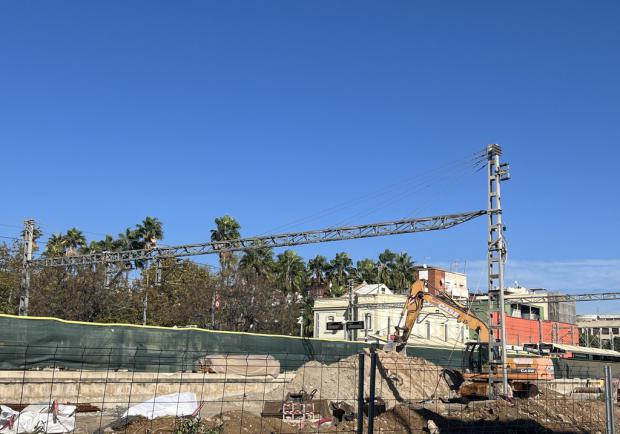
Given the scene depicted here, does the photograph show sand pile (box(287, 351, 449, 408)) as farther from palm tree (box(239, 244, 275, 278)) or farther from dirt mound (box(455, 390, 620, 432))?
palm tree (box(239, 244, 275, 278))

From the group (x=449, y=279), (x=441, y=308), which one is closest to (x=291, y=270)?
(x=449, y=279)

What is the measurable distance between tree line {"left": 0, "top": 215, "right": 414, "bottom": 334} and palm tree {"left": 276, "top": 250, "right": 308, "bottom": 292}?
0.37 feet

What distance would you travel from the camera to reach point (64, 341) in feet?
69.5

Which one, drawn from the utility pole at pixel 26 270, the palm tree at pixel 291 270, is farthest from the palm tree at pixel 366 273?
the utility pole at pixel 26 270

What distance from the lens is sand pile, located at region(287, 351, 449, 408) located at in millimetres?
22469

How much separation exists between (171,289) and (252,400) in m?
40.7

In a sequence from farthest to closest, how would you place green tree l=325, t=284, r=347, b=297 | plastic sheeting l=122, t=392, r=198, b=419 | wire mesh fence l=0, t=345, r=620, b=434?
green tree l=325, t=284, r=347, b=297 < plastic sheeting l=122, t=392, r=198, b=419 < wire mesh fence l=0, t=345, r=620, b=434

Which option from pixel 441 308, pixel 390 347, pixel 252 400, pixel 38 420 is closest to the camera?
pixel 38 420

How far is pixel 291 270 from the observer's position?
73375 millimetres

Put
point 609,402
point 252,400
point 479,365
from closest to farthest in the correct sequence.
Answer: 1. point 609,402
2. point 252,400
3. point 479,365

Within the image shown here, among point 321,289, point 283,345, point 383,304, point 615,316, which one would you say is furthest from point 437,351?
point 615,316

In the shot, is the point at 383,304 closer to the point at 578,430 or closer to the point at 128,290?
the point at 128,290

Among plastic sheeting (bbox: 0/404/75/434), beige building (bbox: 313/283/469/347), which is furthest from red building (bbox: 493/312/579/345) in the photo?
plastic sheeting (bbox: 0/404/75/434)

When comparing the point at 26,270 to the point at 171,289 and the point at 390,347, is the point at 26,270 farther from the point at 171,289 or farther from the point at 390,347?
the point at 390,347
